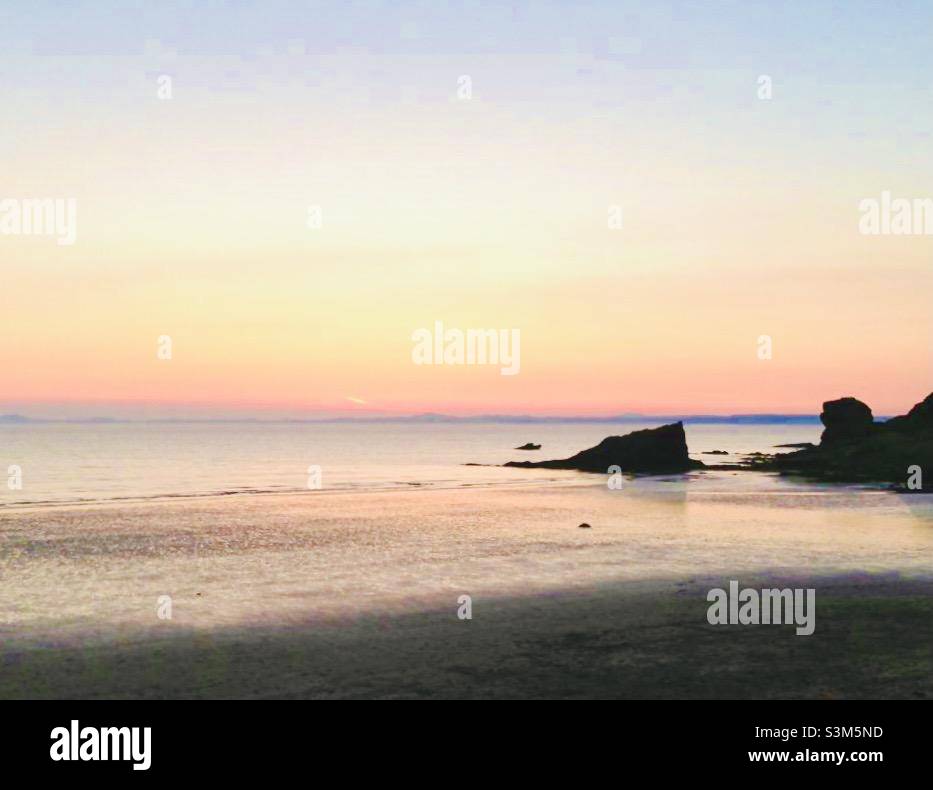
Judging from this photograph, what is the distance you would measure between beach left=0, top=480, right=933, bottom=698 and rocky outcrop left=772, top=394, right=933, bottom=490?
1172 inches

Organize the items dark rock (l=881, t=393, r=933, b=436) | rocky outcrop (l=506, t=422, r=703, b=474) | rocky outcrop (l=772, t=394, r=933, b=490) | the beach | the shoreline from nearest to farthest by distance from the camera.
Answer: the shoreline < the beach < rocky outcrop (l=772, t=394, r=933, b=490) < dark rock (l=881, t=393, r=933, b=436) < rocky outcrop (l=506, t=422, r=703, b=474)

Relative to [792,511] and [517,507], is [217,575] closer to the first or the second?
[517,507]

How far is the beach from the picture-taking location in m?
15.6

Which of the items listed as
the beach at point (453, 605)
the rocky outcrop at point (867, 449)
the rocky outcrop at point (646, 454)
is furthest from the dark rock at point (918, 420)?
the beach at point (453, 605)

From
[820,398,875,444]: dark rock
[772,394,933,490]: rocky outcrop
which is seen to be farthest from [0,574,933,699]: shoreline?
[820,398,875,444]: dark rock

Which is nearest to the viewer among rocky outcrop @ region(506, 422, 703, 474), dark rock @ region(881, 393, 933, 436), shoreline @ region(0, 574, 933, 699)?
shoreline @ region(0, 574, 933, 699)

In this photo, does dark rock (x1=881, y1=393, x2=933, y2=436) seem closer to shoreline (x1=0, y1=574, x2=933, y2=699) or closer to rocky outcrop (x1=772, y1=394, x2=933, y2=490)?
rocky outcrop (x1=772, y1=394, x2=933, y2=490)

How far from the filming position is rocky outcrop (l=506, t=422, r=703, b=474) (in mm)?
96688

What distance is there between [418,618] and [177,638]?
595 cm

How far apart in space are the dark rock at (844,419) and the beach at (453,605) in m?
58.3

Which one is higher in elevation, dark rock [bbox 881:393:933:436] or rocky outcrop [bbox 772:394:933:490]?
dark rock [bbox 881:393:933:436]

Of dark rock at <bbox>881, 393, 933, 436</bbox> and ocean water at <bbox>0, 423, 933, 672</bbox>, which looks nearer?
ocean water at <bbox>0, 423, 933, 672</bbox>

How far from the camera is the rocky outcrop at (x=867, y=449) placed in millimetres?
76688
